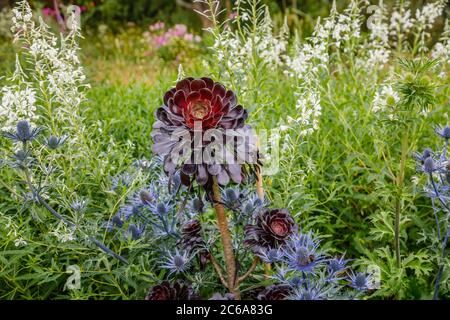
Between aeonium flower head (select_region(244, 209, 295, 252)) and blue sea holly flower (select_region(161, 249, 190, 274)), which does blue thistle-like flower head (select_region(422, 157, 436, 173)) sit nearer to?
aeonium flower head (select_region(244, 209, 295, 252))

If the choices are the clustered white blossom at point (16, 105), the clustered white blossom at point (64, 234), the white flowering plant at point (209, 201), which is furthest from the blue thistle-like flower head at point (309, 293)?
the clustered white blossom at point (16, 105)

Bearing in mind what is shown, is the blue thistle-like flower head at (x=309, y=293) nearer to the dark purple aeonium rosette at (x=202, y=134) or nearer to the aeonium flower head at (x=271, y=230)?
the aeonium flower head at (x=271, y=230)

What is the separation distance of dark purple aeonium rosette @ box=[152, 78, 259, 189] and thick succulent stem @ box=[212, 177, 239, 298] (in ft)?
0.46

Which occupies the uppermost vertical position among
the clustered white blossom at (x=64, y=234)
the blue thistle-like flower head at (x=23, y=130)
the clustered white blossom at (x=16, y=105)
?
the clustered white blossom at (x=16, y=105)

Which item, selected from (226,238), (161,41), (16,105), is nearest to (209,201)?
(226,238)

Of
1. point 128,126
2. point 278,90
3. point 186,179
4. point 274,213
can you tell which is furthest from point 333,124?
point 186,179

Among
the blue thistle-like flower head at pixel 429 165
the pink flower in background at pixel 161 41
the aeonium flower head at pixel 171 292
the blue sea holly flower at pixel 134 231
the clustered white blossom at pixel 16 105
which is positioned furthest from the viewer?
the pink flower in background at pixel 161 41

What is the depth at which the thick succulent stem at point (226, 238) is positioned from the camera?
6.09 ft

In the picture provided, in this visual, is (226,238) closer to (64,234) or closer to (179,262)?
(179,262)

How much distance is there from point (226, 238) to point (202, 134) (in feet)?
1.43

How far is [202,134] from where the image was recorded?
1674mm

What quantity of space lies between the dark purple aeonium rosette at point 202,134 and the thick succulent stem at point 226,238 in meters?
0.14

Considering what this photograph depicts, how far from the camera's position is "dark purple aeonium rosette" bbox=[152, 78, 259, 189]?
168 centimetres
